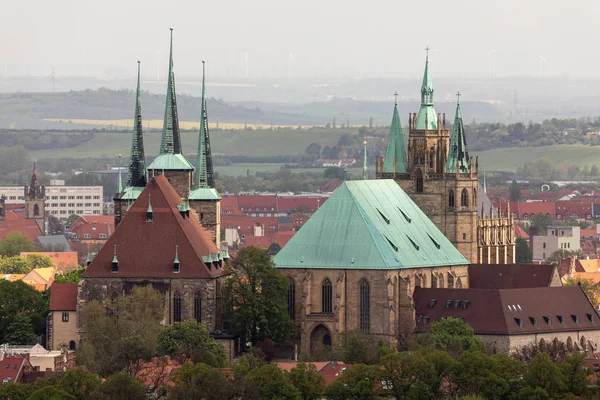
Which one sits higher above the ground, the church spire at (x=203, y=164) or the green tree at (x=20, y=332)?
the church spire at (x=203, y=164)

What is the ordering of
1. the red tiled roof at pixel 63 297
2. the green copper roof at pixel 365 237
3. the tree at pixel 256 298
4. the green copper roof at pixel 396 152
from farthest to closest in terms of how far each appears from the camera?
the green copper roof at pixel 396 152 < the red tiled roof at pixel 63 297 < the green copper roof at pixel 365 237 < the tree at pixel 256 298

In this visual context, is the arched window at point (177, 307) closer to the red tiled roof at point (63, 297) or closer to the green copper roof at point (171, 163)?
the red tiled roof at point (63, 297)

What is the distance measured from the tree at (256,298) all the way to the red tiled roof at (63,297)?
8.60 metres

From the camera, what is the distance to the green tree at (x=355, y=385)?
109812mm

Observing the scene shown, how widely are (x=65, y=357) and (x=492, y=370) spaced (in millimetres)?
22814

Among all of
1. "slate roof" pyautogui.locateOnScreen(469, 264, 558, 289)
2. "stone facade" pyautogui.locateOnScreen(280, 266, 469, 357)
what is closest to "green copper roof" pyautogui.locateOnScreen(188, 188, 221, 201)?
"stone facade" pyautogui.locateOnScreen(280, 266, 469, 357)

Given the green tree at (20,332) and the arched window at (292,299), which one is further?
the green tree at (20,332)

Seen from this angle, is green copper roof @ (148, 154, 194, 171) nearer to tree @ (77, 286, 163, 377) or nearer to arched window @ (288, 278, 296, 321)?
arched window @ (288, 278, 296, 321)

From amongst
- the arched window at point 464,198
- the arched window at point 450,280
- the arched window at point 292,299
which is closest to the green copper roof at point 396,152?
the arched window at point 464,198

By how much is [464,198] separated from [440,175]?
201 cm

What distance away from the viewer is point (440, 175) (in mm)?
152875

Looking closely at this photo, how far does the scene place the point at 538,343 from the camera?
129250mm

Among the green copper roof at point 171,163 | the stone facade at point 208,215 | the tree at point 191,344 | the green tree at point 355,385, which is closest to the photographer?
the green tree at point 355,385

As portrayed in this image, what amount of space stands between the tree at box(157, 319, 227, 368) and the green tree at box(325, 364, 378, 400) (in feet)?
35.1
